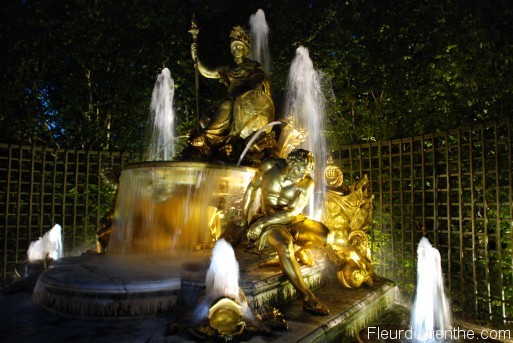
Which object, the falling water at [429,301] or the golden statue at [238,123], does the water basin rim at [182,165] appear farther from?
the falling water at [429,301]

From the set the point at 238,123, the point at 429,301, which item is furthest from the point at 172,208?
the point at 429,301

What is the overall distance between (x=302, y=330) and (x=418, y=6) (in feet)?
27.7

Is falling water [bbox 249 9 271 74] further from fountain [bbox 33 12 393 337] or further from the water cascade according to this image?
the water cascade

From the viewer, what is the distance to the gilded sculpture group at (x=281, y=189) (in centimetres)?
448

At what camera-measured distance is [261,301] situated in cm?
387

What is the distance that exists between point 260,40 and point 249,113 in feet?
19.6

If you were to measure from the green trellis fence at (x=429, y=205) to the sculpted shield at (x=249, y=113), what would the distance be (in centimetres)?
232

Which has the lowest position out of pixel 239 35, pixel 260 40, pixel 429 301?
pixel 429 301

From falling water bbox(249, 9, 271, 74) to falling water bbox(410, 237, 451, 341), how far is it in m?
7.33

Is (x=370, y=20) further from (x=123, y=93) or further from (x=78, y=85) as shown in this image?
(x=78, y=85)

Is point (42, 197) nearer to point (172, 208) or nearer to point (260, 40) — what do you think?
point (172, 208)

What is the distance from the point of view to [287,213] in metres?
4.53

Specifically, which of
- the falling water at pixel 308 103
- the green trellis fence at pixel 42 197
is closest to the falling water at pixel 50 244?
the green trellis fence at pixel 42 197

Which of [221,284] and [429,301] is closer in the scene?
[221,284]
